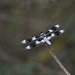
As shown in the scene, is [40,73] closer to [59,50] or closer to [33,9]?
[59,50]

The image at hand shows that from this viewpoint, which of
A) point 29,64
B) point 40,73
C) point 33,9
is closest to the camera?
point 29,64

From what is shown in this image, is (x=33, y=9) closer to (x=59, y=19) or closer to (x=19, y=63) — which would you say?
(x=59, y=19)

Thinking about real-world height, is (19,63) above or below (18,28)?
below

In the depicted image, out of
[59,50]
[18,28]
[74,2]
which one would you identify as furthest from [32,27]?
[74,2]

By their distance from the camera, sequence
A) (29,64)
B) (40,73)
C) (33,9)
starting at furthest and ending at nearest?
(33,9), (40,73), (29,64)

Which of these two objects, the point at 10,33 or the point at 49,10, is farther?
the point at 10,33

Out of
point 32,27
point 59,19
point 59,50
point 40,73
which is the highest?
point 32,27
